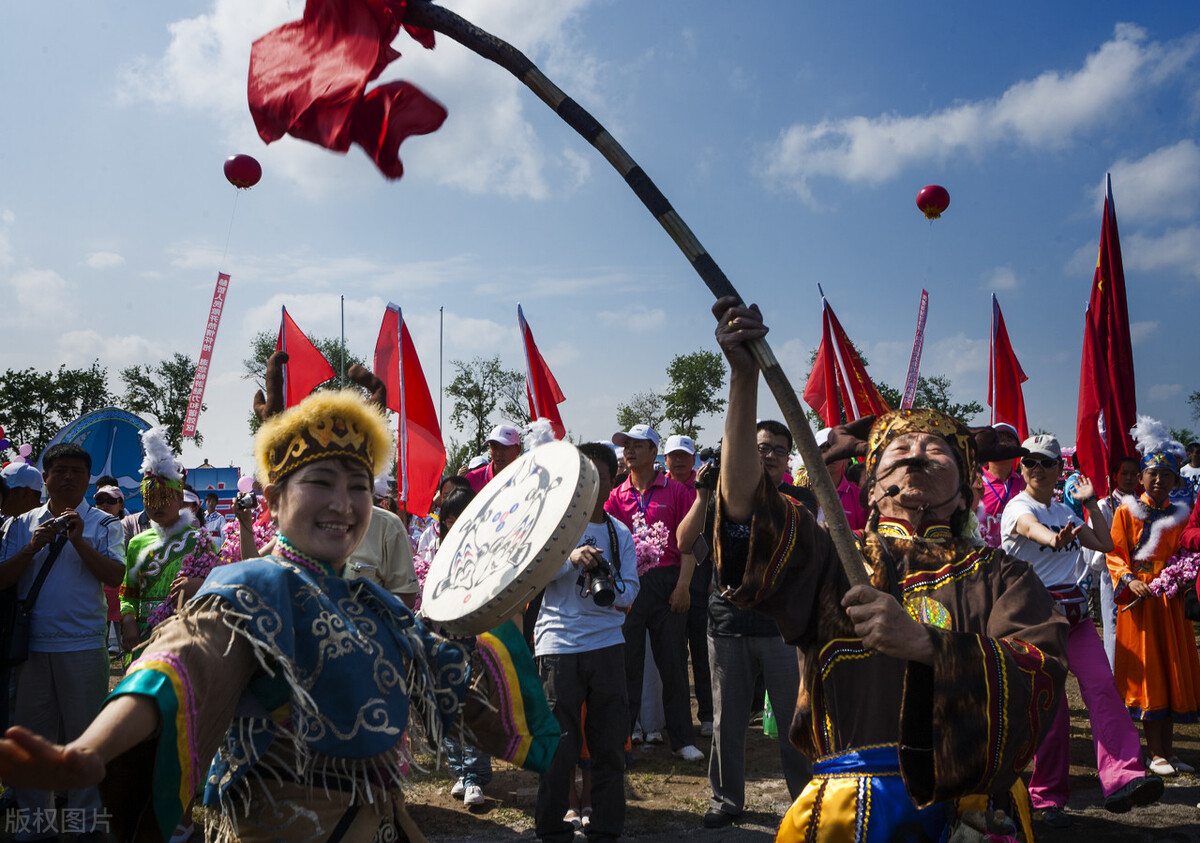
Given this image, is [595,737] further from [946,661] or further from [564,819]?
[946,661]

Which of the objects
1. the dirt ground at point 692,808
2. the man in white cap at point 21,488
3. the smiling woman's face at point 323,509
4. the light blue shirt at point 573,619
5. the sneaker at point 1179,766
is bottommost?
the dirt ground at point 692,808

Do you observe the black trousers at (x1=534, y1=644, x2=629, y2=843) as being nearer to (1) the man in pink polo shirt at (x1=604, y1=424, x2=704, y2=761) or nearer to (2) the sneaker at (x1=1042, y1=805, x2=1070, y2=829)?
(1) the man in pink polo shirt at (x1=604, y1=424, x2=704, y2=761)

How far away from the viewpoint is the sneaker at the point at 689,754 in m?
7.16

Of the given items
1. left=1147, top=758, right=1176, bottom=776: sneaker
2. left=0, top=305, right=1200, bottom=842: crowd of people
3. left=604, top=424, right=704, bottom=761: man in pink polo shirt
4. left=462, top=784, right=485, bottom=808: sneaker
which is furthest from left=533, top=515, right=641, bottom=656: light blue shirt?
left=1147, top=758, right=1176, bottom=776: sneaker

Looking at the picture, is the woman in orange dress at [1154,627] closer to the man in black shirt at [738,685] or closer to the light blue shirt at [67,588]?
the man in black shirt at [738,685]

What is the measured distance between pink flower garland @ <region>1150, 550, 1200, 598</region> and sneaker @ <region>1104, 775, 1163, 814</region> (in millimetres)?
1862

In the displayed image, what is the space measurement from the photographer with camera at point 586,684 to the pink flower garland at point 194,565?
2.17m

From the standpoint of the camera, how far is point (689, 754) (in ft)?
23.5

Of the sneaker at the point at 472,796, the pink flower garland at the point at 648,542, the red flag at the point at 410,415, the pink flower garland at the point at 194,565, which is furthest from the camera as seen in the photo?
the red flag at the point at 410,415

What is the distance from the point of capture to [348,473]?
2.54 m

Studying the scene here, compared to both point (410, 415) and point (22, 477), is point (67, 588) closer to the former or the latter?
point (22, 477)

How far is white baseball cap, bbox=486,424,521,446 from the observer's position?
7.45 meters

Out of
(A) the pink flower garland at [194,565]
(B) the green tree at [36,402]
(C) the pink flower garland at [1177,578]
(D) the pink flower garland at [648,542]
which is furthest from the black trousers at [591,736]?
(B) the green tree at [36,402]

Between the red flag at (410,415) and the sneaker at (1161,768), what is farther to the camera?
the red flag at (410,415)
